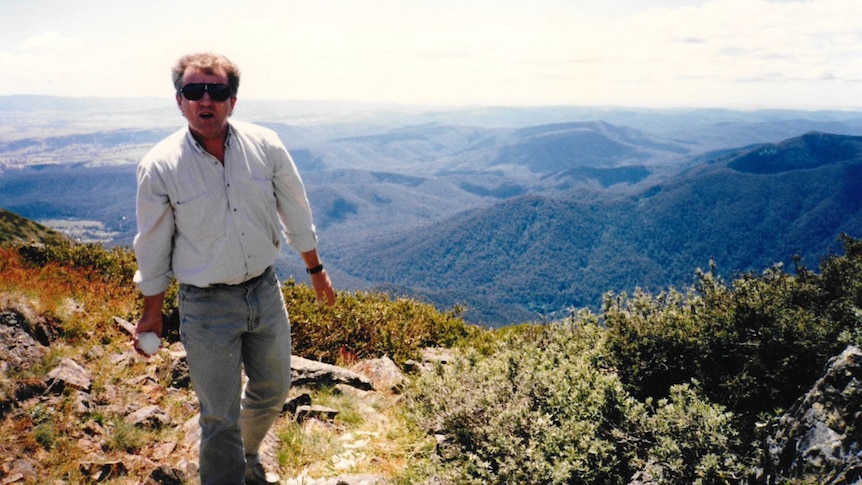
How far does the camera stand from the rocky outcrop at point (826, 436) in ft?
8.68

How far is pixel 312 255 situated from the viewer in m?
4.35

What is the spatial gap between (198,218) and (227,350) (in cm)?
99

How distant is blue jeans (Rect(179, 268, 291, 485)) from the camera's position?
3518 mm

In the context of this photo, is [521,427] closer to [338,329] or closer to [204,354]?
[204,354]

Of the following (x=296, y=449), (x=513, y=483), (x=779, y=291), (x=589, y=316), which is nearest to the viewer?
(x=513, y=483)

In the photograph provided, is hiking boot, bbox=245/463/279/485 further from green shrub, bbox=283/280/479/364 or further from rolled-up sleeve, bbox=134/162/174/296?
green shrub, bbox=283/280/479/364

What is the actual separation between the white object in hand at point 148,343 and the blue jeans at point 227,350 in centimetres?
18

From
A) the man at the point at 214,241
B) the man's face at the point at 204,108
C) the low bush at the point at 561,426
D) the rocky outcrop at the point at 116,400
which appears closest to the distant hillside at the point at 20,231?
the rocky outcrop at the point at 116,400

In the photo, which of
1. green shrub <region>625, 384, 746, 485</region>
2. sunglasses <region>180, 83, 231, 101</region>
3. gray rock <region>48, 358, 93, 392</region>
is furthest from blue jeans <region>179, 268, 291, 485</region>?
green shrub <region>625, 384, 746, 485</region>

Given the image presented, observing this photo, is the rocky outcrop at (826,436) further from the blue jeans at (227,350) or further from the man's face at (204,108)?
the man's face at (204,108)

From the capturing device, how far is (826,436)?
9.18ft

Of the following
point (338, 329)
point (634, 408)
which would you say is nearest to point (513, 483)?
point (634, 408)

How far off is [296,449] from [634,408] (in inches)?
129

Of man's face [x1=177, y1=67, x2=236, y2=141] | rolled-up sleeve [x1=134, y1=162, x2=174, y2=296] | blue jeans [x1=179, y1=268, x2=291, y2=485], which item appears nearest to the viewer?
rolled-up sleeve [x1=134, y1=162, x2=174, y2=296]
